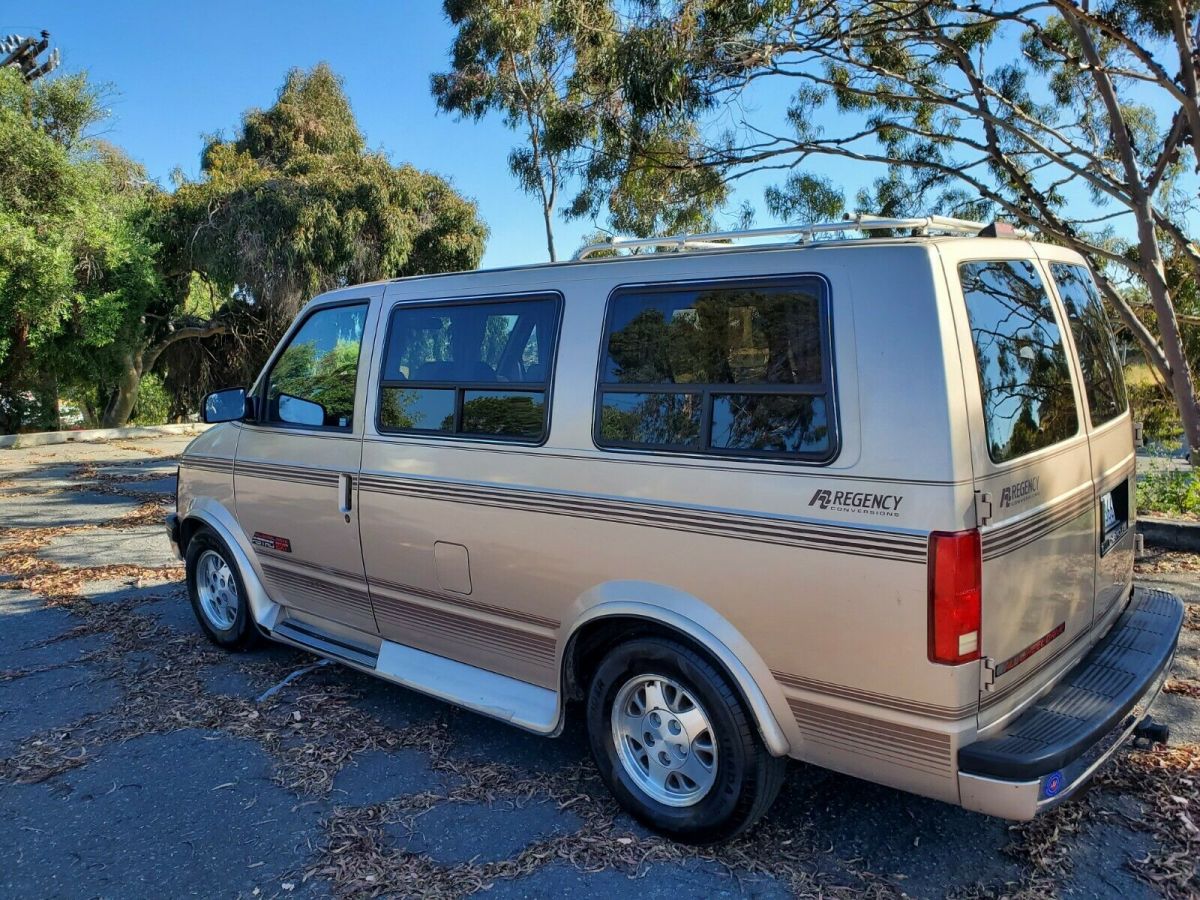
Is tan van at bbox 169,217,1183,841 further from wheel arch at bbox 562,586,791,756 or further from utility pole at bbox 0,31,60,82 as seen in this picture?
utility pole at bbox 0,31,60,82

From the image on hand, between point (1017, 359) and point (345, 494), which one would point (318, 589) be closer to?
point (345, 494)

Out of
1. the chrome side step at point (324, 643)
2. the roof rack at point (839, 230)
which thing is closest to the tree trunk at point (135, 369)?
the chrome side step at point (324, 643)

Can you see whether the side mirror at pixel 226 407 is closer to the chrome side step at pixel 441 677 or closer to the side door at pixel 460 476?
the side door at pixel 460 476

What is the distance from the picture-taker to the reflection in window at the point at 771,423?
2.76 meters

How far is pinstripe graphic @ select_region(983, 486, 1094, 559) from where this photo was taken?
2.57 metres

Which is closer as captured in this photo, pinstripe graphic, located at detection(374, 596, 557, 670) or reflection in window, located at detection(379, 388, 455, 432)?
pinstripe graphic, located at detection(374, 596, 557, 670)

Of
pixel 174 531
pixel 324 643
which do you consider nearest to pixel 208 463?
pixel 174 531

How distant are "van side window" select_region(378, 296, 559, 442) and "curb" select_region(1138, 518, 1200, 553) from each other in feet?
19.5

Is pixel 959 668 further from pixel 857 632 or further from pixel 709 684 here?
pixel 709 684

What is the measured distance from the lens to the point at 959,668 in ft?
8.25

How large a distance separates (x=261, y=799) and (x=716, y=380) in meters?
2.55

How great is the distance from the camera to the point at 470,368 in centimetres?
386

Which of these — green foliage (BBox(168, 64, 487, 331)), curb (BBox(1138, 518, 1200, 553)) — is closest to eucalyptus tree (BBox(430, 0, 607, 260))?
green foliage (BBox(168, 64, 487, 331))

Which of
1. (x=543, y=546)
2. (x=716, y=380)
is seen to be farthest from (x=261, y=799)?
(x=716, y=380)
